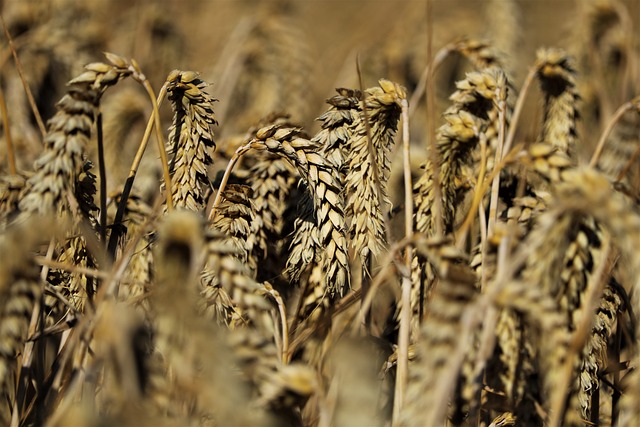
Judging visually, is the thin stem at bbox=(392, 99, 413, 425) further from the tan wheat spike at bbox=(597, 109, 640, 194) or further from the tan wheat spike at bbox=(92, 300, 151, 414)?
the tan wheat spike at bbox=(597, 109, 640, 194)

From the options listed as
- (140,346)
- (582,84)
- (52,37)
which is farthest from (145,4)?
(140,346)

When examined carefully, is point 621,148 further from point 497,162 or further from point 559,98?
point 497,162

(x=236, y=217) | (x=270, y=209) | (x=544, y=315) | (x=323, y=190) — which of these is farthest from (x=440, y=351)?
(x=270, y=209)

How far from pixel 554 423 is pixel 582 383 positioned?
41cm

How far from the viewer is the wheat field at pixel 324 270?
1241 millimetres

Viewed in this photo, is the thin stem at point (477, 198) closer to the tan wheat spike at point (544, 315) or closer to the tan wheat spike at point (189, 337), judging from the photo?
the tan wheat spike at point (544, 315)

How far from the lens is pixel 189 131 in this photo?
1.84 meters

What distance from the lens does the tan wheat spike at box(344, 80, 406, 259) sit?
1.84 meters

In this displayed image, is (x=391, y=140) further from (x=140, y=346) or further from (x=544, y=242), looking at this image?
(x=140, y=346)

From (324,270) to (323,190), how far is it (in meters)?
0.23

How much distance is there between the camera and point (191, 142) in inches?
72.7

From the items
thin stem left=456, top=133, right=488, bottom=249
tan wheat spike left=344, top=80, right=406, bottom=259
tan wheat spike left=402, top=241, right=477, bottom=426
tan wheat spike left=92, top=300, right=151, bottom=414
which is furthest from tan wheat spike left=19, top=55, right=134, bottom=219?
thin stem left=456, top=133, right=488, bottom=249

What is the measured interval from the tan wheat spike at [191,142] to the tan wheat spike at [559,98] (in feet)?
3.74

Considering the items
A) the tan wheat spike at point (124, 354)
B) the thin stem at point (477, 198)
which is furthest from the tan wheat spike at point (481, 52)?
the tan wheat spike at point (124, 354)
